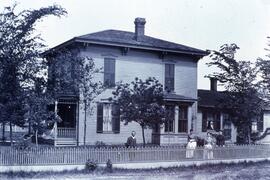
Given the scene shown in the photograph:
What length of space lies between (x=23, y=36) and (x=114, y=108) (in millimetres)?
11165

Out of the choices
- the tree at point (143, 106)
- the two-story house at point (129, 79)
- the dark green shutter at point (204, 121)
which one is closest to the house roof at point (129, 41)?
the two-story house at point (129, 79)

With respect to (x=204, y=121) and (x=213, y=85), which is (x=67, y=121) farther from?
(x=213, y=85)

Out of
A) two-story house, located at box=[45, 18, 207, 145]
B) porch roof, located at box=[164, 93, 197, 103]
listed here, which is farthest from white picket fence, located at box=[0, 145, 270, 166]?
porch roof, located at box=[164, 93, 197, 103]

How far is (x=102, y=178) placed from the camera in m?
16.7

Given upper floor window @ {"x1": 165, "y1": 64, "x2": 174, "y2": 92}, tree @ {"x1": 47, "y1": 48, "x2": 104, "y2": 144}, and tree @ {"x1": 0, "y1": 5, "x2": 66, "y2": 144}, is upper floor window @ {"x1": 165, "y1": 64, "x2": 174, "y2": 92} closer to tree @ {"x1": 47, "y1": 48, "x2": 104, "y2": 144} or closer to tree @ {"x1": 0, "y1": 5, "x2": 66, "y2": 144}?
tree @ {"x1": 47, "y1": 48, "x2": 104, "y2": 144}

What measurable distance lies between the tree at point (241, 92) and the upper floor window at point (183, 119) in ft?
8.42

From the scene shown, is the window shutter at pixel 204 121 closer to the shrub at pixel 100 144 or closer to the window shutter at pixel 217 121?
the window shutter at pixel 217 121

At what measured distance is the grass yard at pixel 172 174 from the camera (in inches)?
658

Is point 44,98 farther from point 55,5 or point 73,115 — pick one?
point 73,115

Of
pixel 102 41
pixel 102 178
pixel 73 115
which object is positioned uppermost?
pixel 102 41

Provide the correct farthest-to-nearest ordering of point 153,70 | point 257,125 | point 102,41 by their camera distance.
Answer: point 257,125, point 153,70, point 102,41

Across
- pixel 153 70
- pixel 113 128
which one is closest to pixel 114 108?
pixel 113 128

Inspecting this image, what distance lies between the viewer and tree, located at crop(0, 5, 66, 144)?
1772cm

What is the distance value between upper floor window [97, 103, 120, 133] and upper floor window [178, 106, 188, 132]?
14.6 ft
